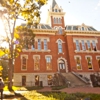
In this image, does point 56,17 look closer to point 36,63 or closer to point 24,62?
point 36,63

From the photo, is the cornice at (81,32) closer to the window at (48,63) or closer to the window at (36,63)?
the window at (48,63)

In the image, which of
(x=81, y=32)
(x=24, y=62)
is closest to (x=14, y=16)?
(x=24, y=62)

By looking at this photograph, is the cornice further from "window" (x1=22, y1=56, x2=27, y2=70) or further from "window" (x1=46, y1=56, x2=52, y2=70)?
"window" (x1=22, y1=56, x2=27, y2=70)

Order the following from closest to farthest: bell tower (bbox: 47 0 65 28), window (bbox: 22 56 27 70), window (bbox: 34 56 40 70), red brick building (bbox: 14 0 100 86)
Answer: red brick building (bbox: 14 0 100 86), window (bbox: 22 56 27 70), window (bbox: 34 56 40 70), bell tower (bbox: 47 0 65 28)

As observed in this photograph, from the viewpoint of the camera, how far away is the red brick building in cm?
2558

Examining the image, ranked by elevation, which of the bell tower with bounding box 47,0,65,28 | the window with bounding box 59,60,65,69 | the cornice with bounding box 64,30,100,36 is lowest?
the window with bounding box 59,60,65,69

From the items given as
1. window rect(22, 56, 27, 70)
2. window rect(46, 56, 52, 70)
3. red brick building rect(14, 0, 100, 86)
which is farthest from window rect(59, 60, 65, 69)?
window rect(22, 56, 27, 70)

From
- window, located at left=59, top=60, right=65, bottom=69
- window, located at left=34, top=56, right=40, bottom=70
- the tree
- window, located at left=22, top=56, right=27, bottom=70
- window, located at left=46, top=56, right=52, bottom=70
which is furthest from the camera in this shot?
window, located at left=59, top=60, right=65, bottom=69

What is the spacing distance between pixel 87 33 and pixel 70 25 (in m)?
5.15

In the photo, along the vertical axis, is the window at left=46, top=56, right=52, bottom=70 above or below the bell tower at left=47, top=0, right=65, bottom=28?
below

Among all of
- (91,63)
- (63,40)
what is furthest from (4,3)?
(91,63)

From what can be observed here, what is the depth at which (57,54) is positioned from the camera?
92.8 feet

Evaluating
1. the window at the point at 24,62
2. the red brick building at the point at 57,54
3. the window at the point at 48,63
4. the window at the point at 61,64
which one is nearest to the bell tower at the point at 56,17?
the red brick building at the point at 57,54

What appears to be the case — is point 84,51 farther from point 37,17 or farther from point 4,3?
point 4,3
